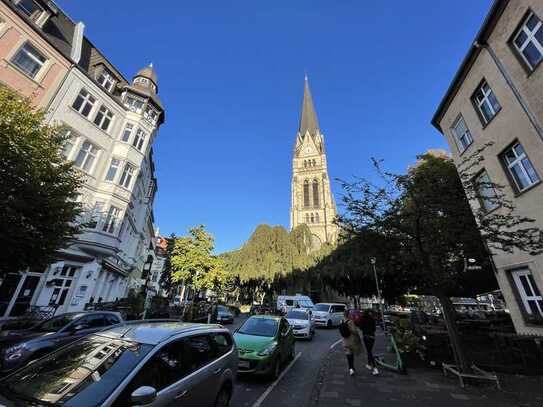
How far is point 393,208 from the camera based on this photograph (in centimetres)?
817

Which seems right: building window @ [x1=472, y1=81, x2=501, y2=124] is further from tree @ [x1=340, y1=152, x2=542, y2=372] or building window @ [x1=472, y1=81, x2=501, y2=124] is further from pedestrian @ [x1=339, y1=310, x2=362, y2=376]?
pedestrian @ [x1=339, y1=310, x2=362, y2=376]

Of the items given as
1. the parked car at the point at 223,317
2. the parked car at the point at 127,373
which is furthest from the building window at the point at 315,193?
the parked car at the point at 127,373

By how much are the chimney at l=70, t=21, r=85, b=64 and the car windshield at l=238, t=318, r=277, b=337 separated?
60.2 ft

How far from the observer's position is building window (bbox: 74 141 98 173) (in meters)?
15.5

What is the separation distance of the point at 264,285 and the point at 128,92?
27.6 meters

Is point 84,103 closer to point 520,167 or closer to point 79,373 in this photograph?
point 79,373

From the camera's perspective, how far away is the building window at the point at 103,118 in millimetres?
16969

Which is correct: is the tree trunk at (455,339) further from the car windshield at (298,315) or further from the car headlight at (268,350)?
the car windshield at (298,315)

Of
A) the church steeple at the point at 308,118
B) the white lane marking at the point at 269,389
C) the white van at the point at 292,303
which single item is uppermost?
the church steeple at the point at 308,118

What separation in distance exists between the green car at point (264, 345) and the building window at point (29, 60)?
17.3 m

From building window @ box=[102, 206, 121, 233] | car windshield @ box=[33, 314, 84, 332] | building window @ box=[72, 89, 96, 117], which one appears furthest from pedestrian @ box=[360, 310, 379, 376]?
building window @ box=[72, 89, 96, 117]

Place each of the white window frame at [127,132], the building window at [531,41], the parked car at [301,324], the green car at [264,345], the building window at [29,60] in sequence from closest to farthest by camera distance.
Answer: the green car at [264,345] → the building window at [531,41] → the building window at [29,60] → the parked car at [301,324] → the white window frame at [127,132]

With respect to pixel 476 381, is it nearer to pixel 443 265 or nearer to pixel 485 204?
pixel 443 265

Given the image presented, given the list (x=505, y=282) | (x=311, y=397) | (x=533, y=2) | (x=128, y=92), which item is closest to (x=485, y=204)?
(x=505, y=282)
